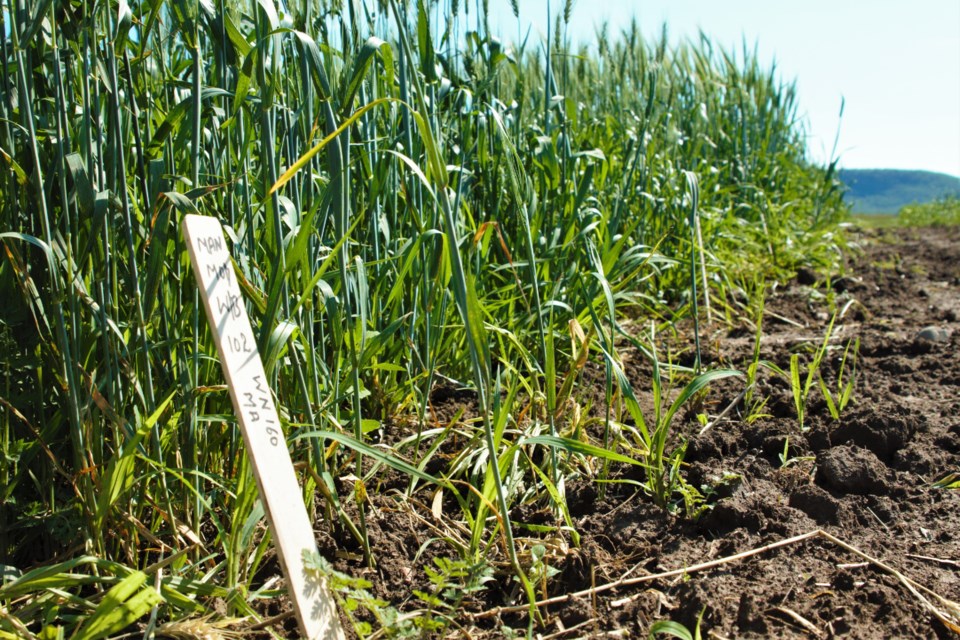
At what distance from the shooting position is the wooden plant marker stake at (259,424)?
0.93 meters

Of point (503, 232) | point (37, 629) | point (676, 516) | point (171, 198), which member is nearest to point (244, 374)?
point (171, 198)

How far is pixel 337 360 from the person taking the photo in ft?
4.33

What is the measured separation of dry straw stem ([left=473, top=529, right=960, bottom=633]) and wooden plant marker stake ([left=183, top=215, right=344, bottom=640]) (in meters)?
0.27

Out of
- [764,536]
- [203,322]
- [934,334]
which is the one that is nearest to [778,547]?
[764,536]

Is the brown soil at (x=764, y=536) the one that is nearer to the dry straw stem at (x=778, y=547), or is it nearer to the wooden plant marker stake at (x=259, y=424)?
the dry straw stem at (x=778, y=547)

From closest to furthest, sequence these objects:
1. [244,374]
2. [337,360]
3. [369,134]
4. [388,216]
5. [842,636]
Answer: [244,374]
[842,636]
[337,360]
[369,134]
[388,216]

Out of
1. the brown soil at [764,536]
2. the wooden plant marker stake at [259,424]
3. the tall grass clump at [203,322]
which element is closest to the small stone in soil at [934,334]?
the brown soil at [764,536]

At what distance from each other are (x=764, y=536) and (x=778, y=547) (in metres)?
0.04

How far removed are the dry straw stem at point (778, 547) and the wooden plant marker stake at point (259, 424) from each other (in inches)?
10.7

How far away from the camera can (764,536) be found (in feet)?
4.34

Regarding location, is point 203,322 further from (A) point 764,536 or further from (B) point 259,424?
(A) point 764,536

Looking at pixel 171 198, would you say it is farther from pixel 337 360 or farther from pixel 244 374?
pixel 337 360

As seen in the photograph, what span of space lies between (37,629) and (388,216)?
1087 millimetres

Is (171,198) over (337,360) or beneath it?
over
